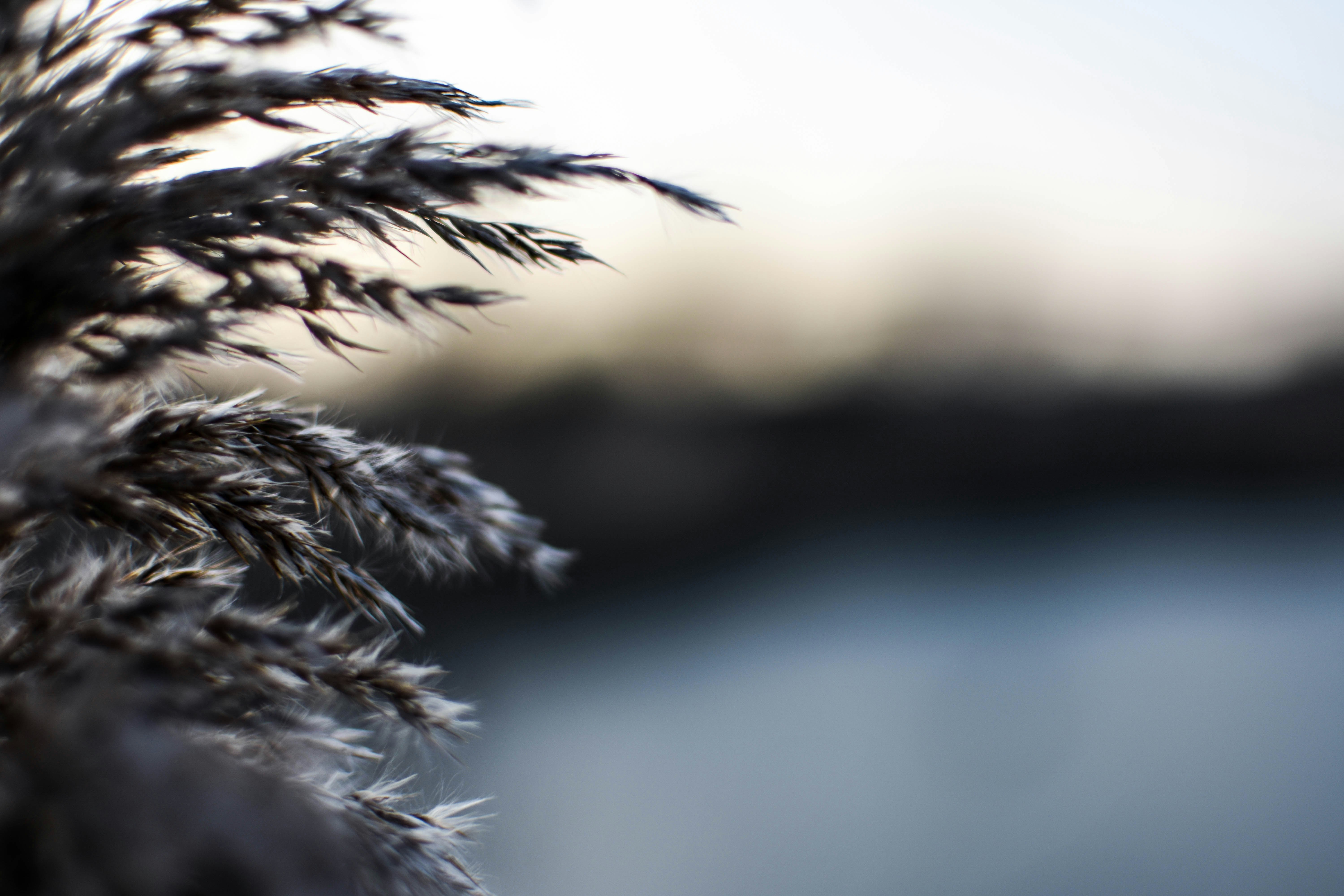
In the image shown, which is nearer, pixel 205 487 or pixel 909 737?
pixel 205 487

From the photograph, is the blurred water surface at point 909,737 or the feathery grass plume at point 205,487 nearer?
the feathery grass plume at point 205,487

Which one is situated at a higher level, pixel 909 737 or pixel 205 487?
pixel 909 737

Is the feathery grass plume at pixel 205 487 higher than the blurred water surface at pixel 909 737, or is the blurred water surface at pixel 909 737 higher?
the blurred water surface at pixel 909 737

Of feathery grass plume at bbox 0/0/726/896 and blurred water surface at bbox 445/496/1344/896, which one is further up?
blurred water surface at bbox 445/496/1344/896

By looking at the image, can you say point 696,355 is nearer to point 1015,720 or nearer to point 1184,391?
point 1015,720

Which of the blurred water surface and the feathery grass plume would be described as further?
the blurred water surface
